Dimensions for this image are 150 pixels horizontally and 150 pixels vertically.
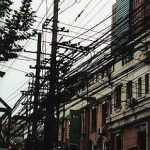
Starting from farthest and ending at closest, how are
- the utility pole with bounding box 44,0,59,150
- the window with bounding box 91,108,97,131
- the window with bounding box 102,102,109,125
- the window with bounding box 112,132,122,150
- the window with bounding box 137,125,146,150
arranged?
the window with bounding box 91,108,97,131 → the window with bounding box 102,102,109,125 → the window with bounding box 112,132,122,150 → the window with bounding box 137,125,146,150 → the utility pole with bounding box 44,0,59,150

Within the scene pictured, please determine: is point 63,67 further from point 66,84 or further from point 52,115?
point 52,115

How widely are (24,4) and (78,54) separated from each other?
498 centimetres

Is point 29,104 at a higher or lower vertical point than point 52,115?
higher

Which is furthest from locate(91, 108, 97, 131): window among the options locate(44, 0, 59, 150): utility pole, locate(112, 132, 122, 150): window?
locate(44, 0, 59, 150): utility pole

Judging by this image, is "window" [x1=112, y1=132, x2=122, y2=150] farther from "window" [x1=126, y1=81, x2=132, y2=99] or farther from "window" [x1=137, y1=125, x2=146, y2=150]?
"window" [x1=137, y1=125, x2=146, y2=150]

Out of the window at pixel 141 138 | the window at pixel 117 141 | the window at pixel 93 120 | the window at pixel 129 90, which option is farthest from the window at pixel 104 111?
the window at pixel 141 138

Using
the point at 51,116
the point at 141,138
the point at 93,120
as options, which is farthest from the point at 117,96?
the point at 51,116

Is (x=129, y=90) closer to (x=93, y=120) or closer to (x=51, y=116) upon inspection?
(x=93, y=120)

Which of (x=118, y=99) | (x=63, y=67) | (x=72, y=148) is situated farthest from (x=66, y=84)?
(x=118, y=99)

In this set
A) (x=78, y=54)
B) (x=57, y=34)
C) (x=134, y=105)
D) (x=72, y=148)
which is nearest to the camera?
(x=78, y=54)

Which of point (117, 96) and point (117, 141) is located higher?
point (117, 96)

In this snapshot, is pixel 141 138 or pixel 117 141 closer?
pixel 141 138

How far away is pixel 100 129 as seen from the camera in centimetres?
4388

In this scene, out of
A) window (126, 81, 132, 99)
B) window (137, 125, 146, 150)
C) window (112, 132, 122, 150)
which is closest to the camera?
window (137, 125, 146, 150)
